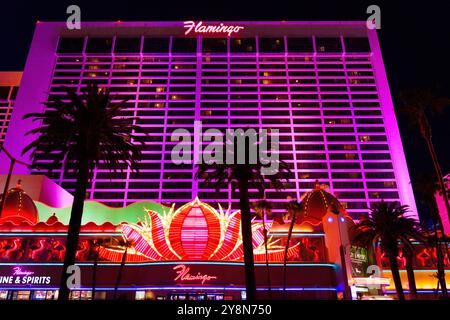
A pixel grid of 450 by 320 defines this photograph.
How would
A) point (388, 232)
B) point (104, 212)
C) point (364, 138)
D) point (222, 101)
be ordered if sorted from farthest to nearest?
point (222, 101) < point (364, 138) < point (104, 212) < point (388, 232)

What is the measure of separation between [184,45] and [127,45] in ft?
58.3

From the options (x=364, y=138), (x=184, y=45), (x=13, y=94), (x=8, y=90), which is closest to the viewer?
(x=364, y=138)

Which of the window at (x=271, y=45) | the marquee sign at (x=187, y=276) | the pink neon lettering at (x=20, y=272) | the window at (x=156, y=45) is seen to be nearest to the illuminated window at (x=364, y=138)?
the window at (x=271, y=45)

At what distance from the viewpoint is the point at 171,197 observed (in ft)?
325

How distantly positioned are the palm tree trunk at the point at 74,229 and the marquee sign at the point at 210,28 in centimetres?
10359

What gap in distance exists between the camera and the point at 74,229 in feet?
80.4

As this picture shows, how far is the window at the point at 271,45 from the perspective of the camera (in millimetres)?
121375

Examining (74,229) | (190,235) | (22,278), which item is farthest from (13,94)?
(74,229)

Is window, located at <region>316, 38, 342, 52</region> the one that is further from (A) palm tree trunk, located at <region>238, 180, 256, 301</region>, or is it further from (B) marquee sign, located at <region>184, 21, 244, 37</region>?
(A) palm tree trunk, located at <region>238, 180, 256, 301</region>

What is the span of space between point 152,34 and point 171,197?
55394mm

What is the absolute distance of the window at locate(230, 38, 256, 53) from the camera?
122456 millimetres

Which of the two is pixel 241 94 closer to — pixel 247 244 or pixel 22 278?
pixel 22 278

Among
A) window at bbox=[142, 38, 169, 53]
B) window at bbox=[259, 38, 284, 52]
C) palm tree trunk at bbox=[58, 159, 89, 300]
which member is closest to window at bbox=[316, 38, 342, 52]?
window at bbox=[259, 38, 284, 52]
